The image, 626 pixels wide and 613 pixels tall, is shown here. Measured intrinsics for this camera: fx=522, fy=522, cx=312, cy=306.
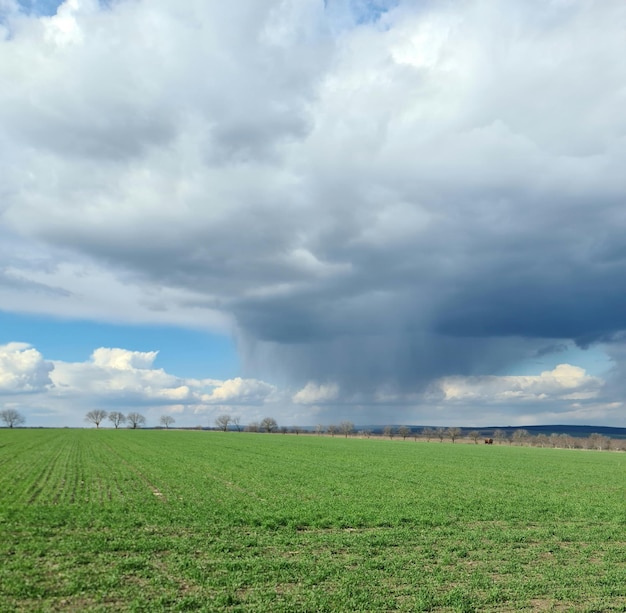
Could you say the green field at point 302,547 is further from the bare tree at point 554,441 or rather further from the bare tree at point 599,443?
the bare tree at point 554,441

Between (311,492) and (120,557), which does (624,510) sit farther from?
(120,557)

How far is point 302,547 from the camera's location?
19797mm

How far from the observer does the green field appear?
14.2 m

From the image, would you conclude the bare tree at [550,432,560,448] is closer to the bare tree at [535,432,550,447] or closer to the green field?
the bare tree at [535,432,550,447]

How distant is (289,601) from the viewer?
13.9 meters

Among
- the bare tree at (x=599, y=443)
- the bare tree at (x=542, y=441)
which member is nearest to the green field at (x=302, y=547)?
the bare tree at (x=599, y=443)

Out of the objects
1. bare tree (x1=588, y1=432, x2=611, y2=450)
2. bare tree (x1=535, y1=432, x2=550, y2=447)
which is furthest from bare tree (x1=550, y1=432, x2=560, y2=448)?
bare tree (x1=588, y1=432, x2=611, y2=450)

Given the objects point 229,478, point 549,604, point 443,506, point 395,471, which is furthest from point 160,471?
point 549,604

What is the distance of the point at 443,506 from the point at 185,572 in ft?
60.5

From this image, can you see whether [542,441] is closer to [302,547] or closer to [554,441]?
[554,441]

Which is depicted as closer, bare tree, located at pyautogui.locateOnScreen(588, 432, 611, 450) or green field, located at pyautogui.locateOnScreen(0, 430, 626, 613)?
green field, located at pyautogui.locateOnScreen(0, 430, 626, 613)

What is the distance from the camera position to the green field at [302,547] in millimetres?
14219

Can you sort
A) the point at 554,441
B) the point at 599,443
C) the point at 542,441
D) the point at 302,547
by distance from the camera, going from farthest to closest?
the point at 542,441
the point at 554,441
the point at 599,443
the point at 302,547

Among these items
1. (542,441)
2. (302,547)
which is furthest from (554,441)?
(302,547)
